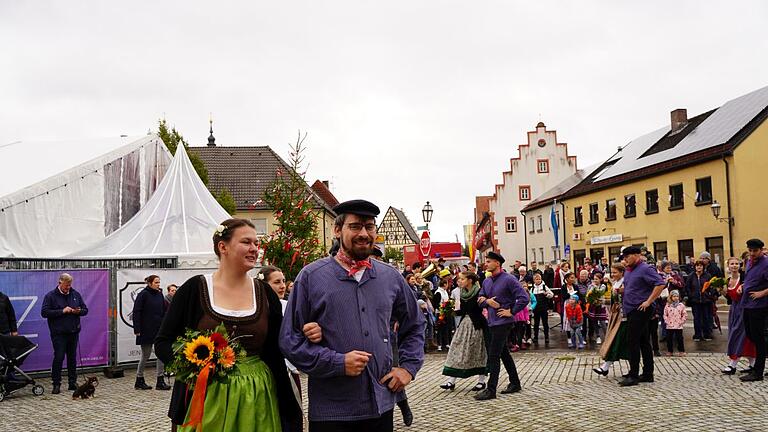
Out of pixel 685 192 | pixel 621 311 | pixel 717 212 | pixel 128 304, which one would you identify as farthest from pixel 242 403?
pixel 685 192

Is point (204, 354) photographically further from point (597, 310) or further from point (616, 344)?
point (597, 310)

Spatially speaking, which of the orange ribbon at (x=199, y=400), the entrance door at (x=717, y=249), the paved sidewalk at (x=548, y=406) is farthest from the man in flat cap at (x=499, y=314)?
the entrance door at (x=717, y=249)

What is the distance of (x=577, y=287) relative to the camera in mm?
16297

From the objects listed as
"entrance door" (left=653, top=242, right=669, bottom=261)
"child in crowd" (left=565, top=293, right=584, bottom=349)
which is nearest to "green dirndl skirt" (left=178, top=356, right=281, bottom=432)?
"child in crowd" (left=565, top=293, right=584, bottom=349)

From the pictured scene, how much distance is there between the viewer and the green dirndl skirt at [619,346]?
1034cm

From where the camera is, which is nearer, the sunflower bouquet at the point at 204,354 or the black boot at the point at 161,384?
the sunflower bouquet at the point at 204,354

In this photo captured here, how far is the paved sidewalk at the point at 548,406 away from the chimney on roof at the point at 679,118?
29.9 meters

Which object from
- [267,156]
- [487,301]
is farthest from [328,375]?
[267,156]

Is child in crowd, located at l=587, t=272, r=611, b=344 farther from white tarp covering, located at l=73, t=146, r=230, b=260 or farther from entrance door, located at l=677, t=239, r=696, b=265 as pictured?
entrance door, located at l=677, t=239, r=696, b=265

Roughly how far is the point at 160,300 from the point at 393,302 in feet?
29.6

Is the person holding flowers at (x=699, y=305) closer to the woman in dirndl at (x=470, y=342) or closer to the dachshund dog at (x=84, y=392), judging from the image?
the woman in dirndl at (x=470, y=342)

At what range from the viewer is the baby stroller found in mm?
→ 10477

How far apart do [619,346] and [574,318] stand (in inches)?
175

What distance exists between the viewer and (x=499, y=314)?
9.11m
